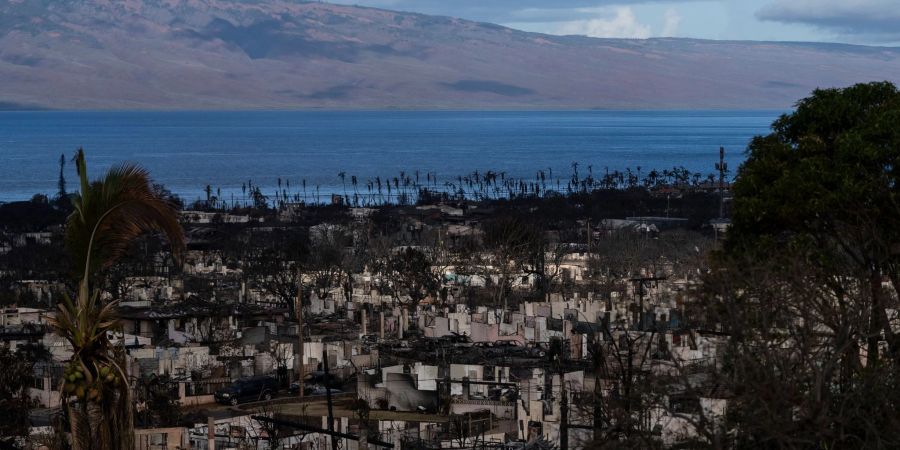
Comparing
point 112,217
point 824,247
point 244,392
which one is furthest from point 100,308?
point 244,392

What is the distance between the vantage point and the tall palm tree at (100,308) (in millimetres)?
8547

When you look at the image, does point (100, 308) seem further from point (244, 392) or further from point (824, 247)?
point (244, 392)

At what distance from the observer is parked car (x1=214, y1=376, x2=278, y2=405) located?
24572 millimetres

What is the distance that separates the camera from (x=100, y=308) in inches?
357

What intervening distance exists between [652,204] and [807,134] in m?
65.5

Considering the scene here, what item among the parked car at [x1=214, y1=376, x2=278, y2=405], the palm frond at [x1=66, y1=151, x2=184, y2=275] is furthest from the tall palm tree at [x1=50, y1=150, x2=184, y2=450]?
the parked car at [x1=214, y1=376, x2=278, y2=405]

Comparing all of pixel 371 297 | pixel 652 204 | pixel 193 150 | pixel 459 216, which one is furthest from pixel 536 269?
pixel 193 150

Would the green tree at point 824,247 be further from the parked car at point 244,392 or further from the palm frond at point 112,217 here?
the parked car at point 244,392

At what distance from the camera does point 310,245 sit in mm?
49781

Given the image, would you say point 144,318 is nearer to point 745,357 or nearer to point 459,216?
point 745,357

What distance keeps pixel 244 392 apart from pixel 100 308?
15.8 meters

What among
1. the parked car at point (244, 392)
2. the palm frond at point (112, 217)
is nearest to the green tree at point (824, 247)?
the palm frond at point (112, 217)

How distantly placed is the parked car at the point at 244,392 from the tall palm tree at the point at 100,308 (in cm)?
1564

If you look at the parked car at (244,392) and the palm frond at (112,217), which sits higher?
the palm frond at (112,217)
